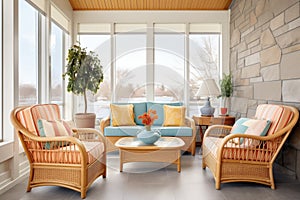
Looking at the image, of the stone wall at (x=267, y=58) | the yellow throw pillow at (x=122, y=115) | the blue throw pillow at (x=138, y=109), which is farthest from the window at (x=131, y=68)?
the stone wall at (x=267, y=58)

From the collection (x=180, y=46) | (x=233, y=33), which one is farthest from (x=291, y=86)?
(x=180, y=46)

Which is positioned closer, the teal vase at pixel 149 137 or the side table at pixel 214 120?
the teal vase at pixel 149 137

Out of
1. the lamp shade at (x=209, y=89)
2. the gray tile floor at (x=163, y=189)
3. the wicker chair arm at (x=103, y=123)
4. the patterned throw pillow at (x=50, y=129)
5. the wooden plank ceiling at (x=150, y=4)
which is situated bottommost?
the gray tile floor at (x=163, y=189)

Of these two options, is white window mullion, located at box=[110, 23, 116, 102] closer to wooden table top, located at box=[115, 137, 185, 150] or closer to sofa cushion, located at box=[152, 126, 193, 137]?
sofa cushion, located at box=[152, 126, 193, 137]

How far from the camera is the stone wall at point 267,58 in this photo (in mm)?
3113

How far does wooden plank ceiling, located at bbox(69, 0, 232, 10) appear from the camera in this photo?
530 cm

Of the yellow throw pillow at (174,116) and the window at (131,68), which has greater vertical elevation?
the window at (131,68)

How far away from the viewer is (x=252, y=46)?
435 cm

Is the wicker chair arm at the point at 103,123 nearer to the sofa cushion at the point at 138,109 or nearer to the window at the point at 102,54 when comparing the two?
the sofa cushion at the point at 138,109

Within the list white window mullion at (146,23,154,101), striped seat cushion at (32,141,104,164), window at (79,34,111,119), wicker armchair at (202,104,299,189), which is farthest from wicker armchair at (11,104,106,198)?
white window mullion at (146,23,154,101)

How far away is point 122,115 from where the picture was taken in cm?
478

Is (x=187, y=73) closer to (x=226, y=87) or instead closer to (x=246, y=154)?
(x=226, y=87)

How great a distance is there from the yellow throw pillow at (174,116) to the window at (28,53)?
2188 mm

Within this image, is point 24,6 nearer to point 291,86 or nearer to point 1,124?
point 1,124
